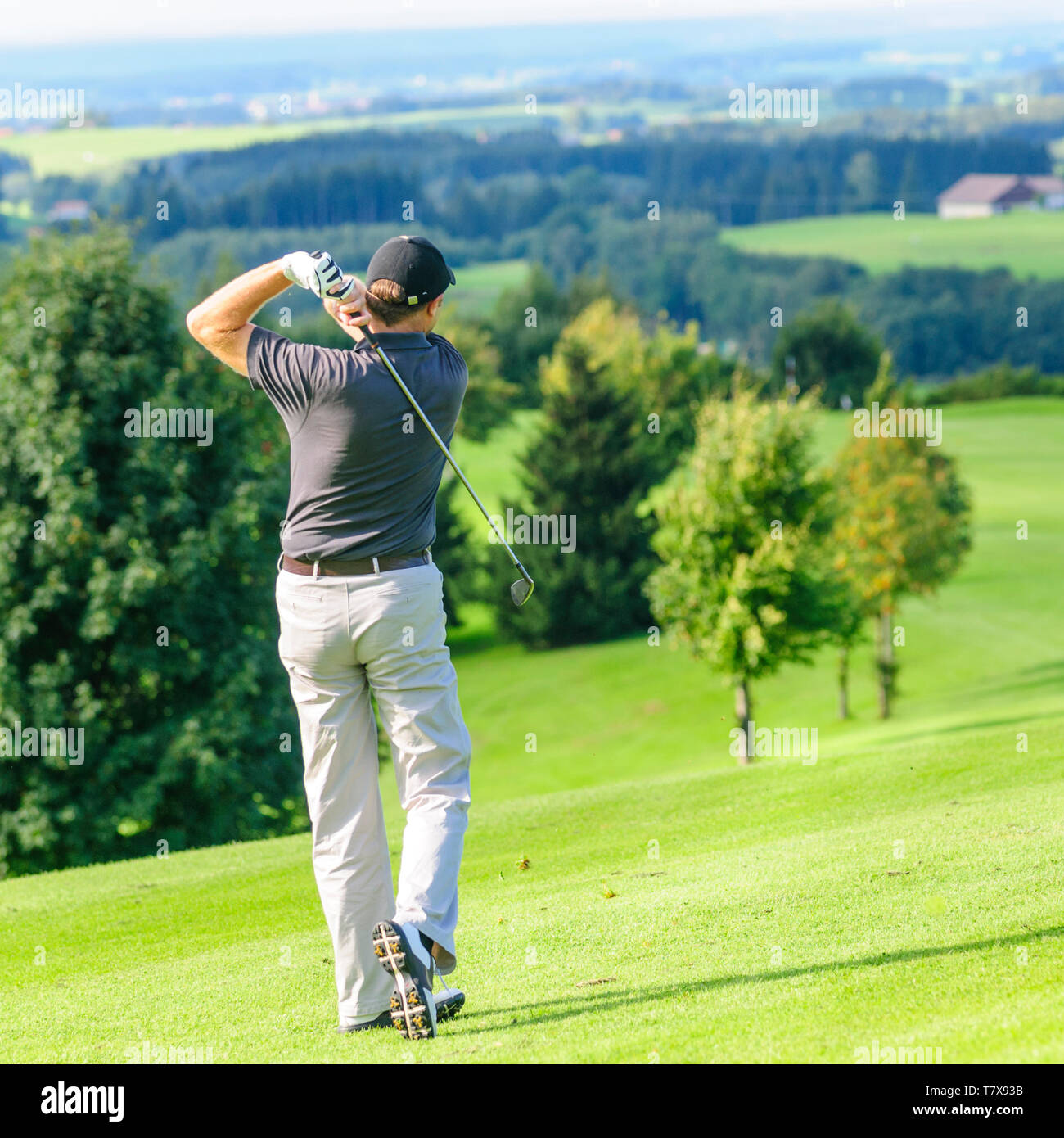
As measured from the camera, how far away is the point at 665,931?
662cm

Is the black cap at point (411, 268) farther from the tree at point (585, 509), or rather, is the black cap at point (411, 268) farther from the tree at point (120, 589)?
the tree at point (585, 509)

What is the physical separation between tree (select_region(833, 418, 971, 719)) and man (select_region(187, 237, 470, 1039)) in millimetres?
26454

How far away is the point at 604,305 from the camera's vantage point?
85.4 metres

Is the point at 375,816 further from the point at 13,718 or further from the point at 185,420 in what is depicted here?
the point at 185,420

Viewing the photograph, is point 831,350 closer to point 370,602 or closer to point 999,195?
point 370,602

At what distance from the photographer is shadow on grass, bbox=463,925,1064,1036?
533 cm

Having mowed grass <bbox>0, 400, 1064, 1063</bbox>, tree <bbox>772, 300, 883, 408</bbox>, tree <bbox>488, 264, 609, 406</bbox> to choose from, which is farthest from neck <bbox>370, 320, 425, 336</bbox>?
tree <bbox>772, 300, 883, 408</bbox>

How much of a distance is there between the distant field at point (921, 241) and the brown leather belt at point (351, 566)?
491 feet

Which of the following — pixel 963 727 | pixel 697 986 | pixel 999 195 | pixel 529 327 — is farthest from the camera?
pixel 999 195

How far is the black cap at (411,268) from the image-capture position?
202 inches

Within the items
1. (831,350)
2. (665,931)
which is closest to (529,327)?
(831,350)

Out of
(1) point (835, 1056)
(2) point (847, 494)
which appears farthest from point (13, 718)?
(2) point (847, 494)

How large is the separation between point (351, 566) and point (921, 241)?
17213 cm

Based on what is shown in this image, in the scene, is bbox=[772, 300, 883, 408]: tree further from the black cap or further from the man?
the man
